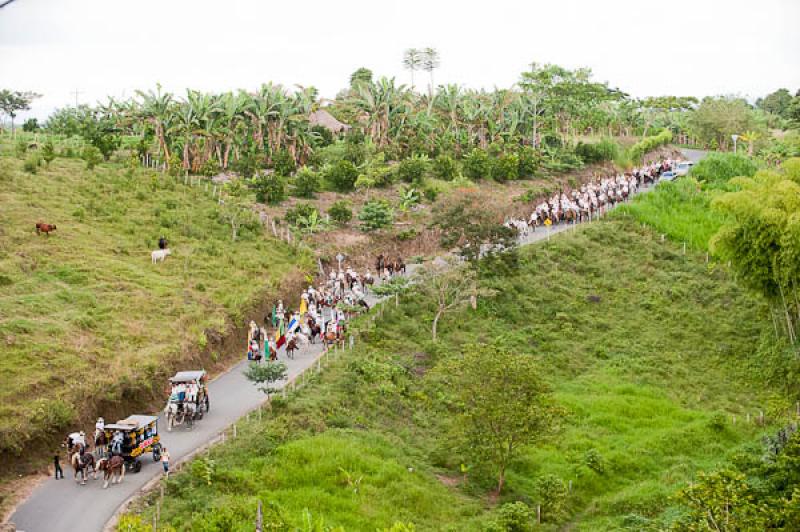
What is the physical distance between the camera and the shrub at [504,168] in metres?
62.1

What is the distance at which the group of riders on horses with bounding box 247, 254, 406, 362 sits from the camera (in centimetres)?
3284

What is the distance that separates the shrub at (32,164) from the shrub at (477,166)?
28.4 meters

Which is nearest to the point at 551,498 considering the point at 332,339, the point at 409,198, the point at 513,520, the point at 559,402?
the point at 513,520

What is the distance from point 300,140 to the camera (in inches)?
2283

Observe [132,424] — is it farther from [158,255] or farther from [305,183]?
[305,183]

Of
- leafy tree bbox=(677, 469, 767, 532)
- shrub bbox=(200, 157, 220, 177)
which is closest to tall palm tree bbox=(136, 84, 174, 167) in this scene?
shrub bbox=(200, 157, 220, 177)

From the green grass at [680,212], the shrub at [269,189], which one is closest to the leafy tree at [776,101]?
the green grass at [680,212]

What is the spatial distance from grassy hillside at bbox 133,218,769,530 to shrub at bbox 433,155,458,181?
11.0 m

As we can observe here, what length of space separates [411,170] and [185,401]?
33.7m

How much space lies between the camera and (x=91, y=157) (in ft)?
153

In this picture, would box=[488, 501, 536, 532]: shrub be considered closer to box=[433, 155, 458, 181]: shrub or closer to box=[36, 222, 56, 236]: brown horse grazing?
box=[36, 222, 56, 236]: brown horse grazing

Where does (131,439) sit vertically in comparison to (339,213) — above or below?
below

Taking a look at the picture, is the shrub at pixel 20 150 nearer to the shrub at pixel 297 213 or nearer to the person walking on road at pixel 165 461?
the shrub at pixel 297 213

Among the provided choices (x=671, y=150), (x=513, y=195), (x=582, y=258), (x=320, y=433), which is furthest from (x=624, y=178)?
(x=320, y=433)
